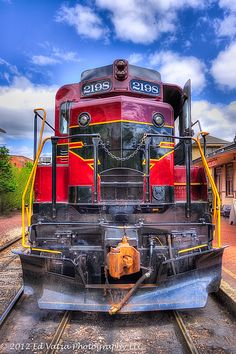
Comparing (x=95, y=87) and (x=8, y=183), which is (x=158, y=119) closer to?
(x=95, y=87)

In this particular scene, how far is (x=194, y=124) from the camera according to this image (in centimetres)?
577

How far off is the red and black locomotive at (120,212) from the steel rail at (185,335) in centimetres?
30

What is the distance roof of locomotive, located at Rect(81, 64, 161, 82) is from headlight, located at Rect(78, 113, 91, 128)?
2.86ft

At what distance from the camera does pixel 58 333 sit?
399cm

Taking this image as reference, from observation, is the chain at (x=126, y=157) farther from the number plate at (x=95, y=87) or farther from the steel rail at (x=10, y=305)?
the steel rail at (x=10, y=305)

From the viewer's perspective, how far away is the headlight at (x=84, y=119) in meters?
5.19


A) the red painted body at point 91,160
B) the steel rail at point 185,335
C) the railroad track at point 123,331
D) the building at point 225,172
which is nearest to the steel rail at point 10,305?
the railroad track at point 123,331

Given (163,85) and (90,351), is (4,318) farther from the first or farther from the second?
(163,85)

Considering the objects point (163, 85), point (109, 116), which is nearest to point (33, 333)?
point (109, 116)

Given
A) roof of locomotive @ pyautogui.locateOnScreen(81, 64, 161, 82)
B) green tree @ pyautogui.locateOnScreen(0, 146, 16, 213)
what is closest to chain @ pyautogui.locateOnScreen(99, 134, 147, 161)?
roof of locomotive @ pyautogui.locateOnScreen(81, 64, 161, 82)

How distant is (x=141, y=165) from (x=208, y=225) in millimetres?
1310

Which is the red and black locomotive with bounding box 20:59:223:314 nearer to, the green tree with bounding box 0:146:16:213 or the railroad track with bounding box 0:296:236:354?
the railroad track with bounding box 0:296:236:354

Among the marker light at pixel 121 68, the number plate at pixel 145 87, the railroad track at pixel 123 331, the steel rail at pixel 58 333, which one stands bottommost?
the railroad track at pixel 123 331

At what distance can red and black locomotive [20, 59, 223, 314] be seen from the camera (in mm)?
4211
